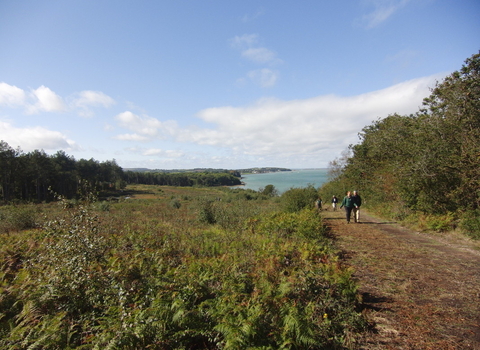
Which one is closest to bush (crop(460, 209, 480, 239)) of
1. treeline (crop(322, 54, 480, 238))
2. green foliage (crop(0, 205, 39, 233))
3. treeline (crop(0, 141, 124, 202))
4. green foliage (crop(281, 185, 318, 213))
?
treeline (crop(322, 54, 480, 238))

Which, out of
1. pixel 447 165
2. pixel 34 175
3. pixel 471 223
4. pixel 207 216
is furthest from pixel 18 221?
pixel 34 175

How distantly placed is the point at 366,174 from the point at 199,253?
60.0 ft

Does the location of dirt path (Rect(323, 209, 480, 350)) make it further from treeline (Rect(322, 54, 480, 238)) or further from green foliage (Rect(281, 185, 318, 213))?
green foliage (Rect(281, 185, 318, 213))

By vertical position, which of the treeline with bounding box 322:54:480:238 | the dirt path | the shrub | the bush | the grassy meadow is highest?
the treeline with bounding box 322:54:480:238

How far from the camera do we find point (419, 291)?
461cm

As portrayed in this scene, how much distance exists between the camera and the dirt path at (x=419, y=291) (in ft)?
10.9

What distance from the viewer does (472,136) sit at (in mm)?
9281

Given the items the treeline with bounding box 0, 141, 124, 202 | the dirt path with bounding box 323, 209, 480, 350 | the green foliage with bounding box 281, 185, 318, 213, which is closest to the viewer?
the dirt path with bounding box 323, 209, 480, 350

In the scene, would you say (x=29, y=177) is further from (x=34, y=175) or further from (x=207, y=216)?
(x=207, y=216)

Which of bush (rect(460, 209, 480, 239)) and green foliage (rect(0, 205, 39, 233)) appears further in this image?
green foliage (rect(0, 205, 39, 233))

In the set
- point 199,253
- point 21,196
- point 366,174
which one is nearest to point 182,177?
point 21,196

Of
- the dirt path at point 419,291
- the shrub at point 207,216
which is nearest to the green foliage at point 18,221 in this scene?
the shrub at point 207,216

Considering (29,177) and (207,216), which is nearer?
(207,216)

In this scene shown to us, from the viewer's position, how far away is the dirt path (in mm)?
3312
